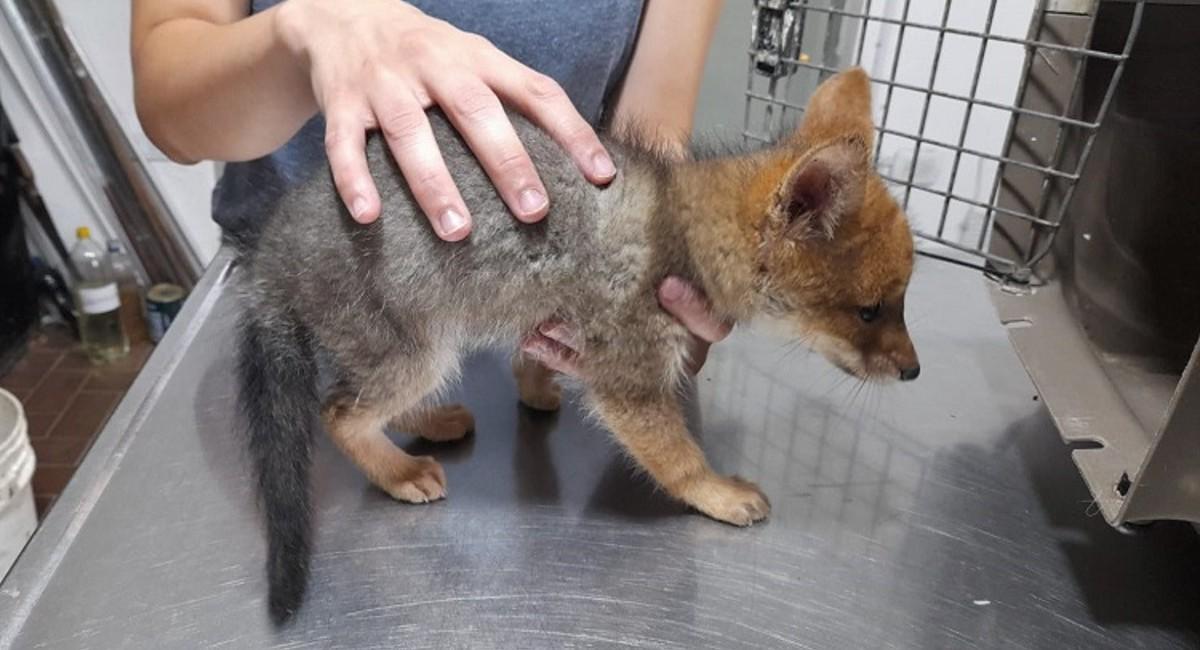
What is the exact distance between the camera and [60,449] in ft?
8.16

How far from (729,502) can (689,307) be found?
0.22m

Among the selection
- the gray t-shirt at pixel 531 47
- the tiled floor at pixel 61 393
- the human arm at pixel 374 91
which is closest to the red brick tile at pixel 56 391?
the tiled floor at pixel 61 393

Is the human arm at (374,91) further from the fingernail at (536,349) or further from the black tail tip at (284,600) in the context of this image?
the black tail tip at (284,600)

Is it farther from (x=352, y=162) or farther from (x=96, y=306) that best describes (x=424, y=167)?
(x=96, y=306)

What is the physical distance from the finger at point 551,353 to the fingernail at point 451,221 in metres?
0.18

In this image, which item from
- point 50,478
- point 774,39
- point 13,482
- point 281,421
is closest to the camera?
point 281,421

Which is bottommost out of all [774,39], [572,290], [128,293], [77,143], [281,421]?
[128,293]

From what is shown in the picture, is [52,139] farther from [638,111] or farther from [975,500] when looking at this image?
[975,500]

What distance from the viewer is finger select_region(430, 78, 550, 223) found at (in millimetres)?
857

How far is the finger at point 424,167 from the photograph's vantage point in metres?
0.84

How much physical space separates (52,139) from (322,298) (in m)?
2.16

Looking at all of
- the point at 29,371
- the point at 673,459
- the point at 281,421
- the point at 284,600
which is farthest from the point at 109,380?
the point at 673,459

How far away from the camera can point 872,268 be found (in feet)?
3.03

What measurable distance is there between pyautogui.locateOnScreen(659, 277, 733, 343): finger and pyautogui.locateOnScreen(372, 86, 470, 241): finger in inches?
8.8
